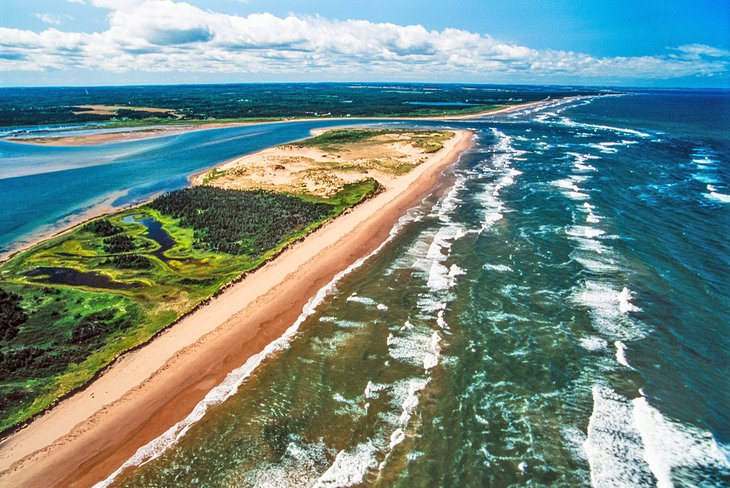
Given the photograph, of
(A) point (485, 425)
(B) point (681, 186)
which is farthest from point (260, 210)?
(B) point (681, 186)

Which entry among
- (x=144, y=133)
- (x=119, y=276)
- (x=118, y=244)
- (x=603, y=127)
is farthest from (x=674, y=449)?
(x=144, y=133)

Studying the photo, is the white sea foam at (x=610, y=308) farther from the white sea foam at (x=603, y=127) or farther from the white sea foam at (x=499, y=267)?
the white sea foam at (x=603, y=127)

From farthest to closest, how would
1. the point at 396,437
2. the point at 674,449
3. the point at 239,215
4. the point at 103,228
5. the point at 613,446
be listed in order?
the point at 239,215 < the point at 103,228 < the point at 396,437 < the point at 613,446 < the point at 674,449

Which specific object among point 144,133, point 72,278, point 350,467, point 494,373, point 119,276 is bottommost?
point 350,467

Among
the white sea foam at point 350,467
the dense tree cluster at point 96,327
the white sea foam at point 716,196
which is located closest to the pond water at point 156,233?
the dense tree cluster at point 96,327

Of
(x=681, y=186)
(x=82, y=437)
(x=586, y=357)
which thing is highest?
(x=681, y=186)

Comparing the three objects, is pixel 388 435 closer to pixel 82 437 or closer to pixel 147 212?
pixel 82 437

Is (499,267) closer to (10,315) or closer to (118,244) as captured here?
(118,244)
